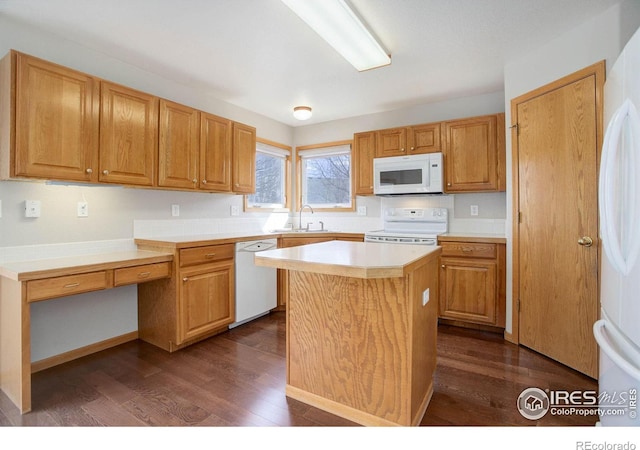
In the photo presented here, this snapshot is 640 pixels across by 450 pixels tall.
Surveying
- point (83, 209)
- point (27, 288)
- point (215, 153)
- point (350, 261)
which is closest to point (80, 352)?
point (27, 288)

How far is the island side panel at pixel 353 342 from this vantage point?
1.55 metres

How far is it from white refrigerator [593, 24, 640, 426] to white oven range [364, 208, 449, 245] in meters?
1.95

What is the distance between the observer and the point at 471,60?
271cm

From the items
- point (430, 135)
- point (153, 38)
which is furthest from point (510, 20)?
point (153, 38)

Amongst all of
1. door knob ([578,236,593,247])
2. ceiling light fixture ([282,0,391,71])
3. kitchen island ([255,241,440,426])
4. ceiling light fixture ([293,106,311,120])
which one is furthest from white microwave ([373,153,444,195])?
kitchen island ([255,241,440,426])

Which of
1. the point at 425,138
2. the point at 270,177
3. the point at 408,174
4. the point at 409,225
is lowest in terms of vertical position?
the point at 409,225

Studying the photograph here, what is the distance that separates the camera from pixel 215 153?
310 centimetres

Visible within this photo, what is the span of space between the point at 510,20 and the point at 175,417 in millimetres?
3249

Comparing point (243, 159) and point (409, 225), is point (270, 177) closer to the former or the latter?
point (243, 159)

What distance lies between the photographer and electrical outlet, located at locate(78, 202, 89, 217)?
2.43 metres

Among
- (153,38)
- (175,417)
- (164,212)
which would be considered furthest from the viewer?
(164,212)

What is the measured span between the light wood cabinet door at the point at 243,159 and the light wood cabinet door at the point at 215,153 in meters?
0.07

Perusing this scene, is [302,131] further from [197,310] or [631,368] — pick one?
[631,368]

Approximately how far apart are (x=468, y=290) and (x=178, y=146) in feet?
9.88
